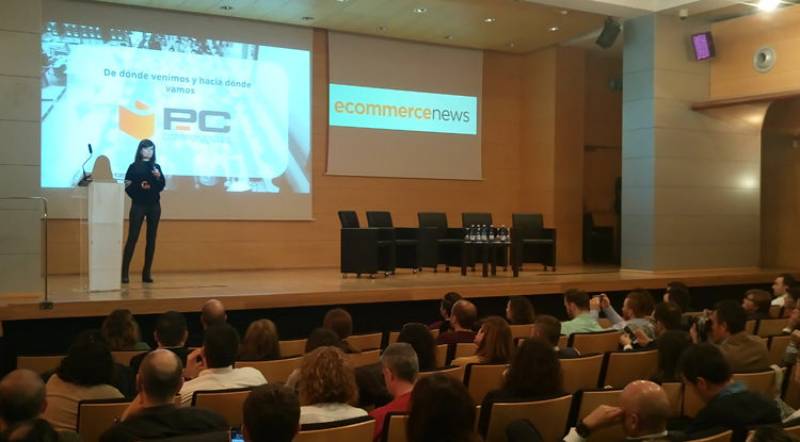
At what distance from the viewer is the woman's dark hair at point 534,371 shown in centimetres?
304

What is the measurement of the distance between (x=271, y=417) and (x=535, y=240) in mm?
8400

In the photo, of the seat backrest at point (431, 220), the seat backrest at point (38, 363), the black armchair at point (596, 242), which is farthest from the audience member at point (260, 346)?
the black armchair at point (596, 242)

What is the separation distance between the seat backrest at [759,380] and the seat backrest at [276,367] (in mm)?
2208

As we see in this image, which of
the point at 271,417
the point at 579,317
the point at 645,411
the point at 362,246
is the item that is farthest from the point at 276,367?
the point at 362,246

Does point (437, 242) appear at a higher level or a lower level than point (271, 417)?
higher

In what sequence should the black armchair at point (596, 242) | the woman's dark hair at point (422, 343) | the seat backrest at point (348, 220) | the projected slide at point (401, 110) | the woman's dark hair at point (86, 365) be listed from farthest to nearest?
1. the black armchair at point (596, 242)
2. the projected slide at point (401, 110)
3. the seat backrest at point (348, 220)
4. the woman's dark hair at point (422, 343)
5. the woman's dark hair at point (86, 365)

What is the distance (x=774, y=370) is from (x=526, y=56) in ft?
33.5

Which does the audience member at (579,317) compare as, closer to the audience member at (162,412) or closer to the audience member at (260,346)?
the audience member at (260,346)

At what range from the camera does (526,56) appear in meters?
13.2

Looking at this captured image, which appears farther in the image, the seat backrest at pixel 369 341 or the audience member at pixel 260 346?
the seat backrest at pixel 369 341

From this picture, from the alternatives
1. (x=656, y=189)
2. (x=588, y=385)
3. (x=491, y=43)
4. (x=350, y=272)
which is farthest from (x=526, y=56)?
(x=588, y=385)

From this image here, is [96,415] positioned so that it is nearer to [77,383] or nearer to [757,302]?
[77,383]

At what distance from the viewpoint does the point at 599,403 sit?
327cm

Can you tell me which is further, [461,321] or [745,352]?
[461,321]
